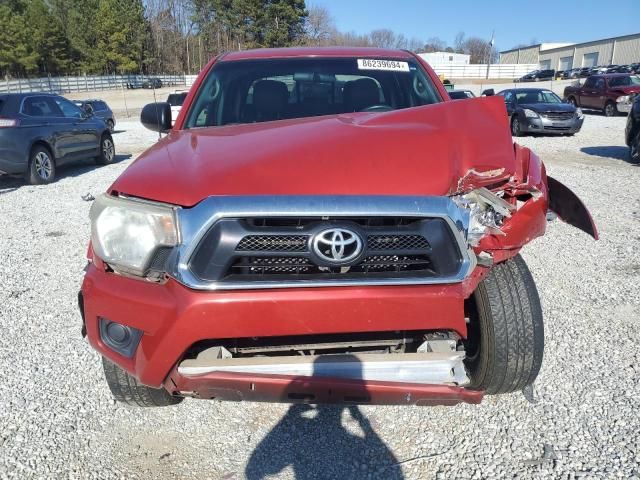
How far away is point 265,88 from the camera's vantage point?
3.44m

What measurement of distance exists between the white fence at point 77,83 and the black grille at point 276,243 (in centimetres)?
4958

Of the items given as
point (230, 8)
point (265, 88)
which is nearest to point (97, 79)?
point (230, 8)

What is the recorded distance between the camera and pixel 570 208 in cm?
271

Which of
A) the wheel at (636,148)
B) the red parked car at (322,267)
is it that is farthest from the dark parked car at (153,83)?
the wheel at (636,148)

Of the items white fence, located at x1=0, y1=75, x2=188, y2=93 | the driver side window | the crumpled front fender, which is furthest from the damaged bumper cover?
white fence, located at x1=0, y1=75, x2=188, y2=93

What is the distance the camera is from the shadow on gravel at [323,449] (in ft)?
7.48

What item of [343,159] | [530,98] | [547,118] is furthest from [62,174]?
[530,98]

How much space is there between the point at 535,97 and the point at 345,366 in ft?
54.2

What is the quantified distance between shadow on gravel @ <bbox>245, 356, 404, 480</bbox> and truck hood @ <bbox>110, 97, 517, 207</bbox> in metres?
1.25

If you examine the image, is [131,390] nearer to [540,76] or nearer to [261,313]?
[261,313]

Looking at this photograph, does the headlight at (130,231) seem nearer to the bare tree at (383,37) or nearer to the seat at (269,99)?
the seat at (269,99)

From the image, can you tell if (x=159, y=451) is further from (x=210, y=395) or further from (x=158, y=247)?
(x=158, y=247)

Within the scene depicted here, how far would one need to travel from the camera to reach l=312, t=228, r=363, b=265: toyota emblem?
1859mm

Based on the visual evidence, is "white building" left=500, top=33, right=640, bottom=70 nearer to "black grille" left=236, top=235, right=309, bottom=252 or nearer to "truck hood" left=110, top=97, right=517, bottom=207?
"truck hood" left=110, top=97, right=517, bottom=207
